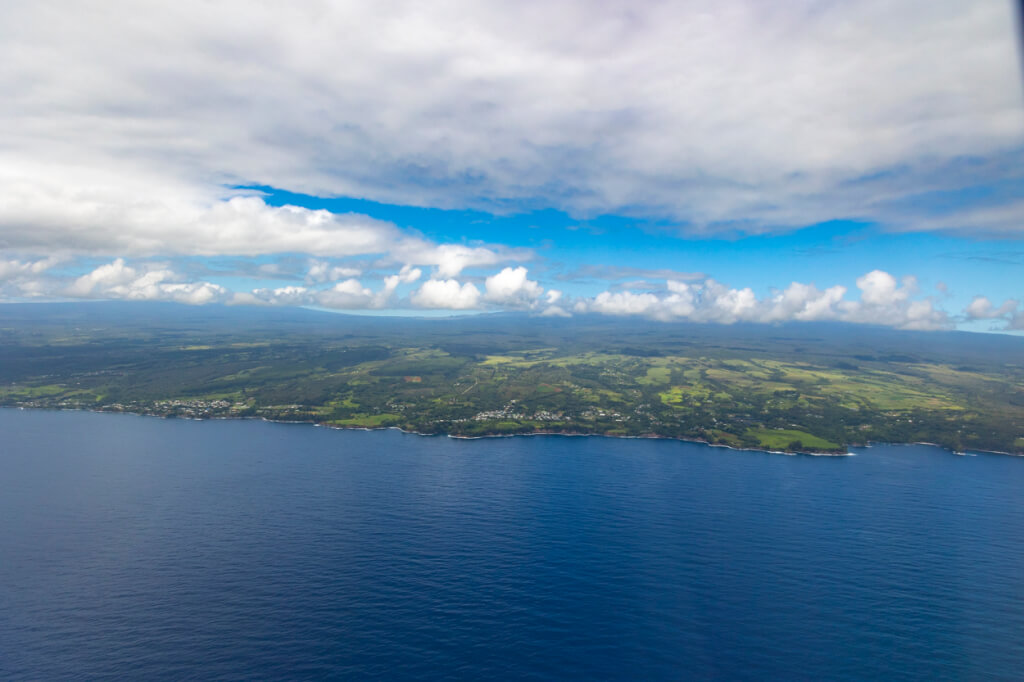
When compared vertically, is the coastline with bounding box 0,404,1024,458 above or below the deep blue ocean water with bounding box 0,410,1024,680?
above

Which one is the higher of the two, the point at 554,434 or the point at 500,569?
the point at 554,434

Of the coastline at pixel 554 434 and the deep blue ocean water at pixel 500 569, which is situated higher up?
the coastline at pixel 554 434

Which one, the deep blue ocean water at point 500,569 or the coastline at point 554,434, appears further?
the coastline at point 554,434

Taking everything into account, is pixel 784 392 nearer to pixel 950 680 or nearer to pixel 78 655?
pixel 950 680

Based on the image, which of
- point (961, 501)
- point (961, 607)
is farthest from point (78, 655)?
point (961, 501)

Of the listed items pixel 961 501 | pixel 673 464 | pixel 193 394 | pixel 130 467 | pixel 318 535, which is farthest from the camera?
pixel 193 394

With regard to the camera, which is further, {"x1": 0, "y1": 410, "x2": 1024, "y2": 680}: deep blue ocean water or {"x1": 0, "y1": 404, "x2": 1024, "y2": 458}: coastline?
{"x1": 0, "y1": 404, "x2": 1024, "y2": 458}: coastline

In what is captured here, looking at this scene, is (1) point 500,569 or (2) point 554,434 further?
(2) point 554,434

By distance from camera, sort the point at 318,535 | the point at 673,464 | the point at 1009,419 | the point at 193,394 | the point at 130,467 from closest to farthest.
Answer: the point at 318,535 < the point at 130,467 < the point at 673,464 < the point at 1009,419 < the point at 193,394
